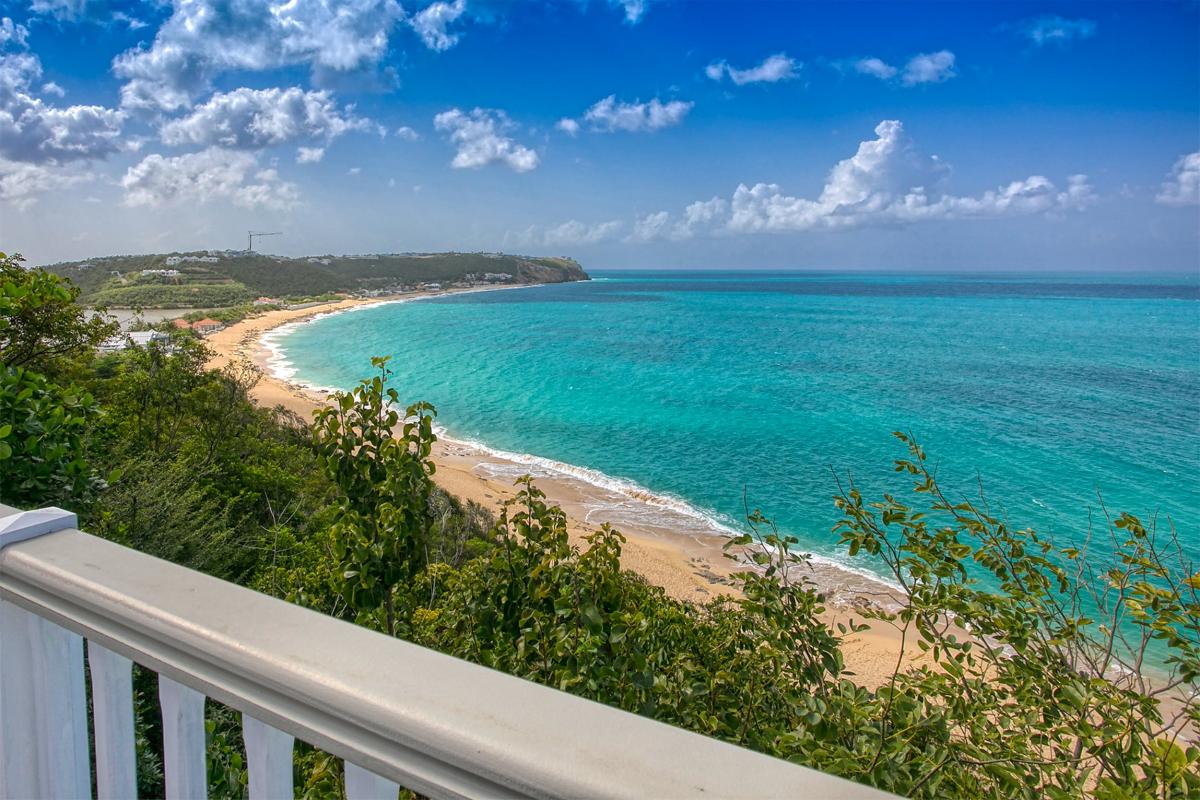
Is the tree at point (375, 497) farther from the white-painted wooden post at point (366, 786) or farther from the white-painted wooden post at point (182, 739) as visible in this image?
the white-painted wooden post at point (366, 786)

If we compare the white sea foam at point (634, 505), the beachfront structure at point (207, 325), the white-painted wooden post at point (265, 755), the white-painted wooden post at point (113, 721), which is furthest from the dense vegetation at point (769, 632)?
the beachfront structure at point (207, 325)

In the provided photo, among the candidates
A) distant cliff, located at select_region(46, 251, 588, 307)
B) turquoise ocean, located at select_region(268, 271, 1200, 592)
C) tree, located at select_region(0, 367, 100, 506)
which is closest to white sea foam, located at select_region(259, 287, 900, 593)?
turquoise ocean, located at select_region(268, 271, 1200, 592)

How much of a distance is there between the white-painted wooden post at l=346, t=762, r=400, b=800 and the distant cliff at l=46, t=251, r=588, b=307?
55.2 metres

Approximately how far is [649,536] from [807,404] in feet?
72.2

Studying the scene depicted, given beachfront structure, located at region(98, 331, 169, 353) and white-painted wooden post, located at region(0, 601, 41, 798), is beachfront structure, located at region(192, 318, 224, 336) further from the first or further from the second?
white-painted wooden post, located at region(0, 601, 41, 798)

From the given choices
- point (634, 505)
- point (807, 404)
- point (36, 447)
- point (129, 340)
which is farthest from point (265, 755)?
point (807, 404)

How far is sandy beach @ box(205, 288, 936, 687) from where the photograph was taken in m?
14.4

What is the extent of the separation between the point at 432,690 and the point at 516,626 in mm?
3321

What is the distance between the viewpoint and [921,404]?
38.5 metres

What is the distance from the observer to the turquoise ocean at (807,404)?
23.5m

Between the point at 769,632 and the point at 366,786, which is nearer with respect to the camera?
the point at 366,786

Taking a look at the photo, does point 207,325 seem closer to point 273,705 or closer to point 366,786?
point 273,705

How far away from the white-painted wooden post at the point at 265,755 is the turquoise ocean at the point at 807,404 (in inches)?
185

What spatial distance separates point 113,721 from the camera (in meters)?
1.18
